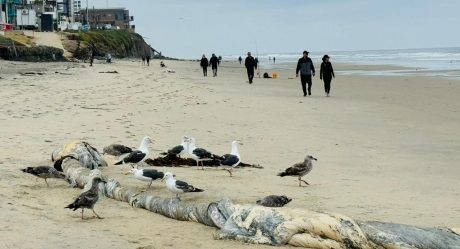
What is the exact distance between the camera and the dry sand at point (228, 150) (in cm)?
700

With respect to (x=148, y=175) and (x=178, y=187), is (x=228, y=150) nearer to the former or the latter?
(x=148, y=175)

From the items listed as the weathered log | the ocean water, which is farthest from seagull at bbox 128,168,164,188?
the ocean water

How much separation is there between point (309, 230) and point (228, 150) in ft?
22.1

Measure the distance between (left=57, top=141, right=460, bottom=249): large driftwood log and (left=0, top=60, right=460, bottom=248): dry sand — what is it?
0.63 ft

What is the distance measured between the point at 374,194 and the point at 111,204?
3.52 metres

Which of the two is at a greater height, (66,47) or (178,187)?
(66,47)

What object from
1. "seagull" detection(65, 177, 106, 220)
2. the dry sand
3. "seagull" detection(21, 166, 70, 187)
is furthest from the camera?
"seagull" detection(21, 166, 70, 187)

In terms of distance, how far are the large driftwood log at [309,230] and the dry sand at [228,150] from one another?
0.63 ft

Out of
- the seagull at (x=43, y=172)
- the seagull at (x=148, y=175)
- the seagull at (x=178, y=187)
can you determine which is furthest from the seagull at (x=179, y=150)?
the seagull at (x=178, y=187)

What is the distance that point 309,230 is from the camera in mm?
6234

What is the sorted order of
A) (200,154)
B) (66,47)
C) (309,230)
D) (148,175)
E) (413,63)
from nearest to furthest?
(309,230)
(148,175)
(200,154)
(66,47)
(413,63)

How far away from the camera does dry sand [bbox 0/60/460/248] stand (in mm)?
7000

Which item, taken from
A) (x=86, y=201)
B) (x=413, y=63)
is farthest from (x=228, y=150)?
(x=413, y=63)

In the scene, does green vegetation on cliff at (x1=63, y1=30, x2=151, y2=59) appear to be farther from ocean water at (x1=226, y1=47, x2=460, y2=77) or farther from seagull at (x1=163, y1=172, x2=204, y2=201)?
seagull at (x1=163, y1=172, x2=204, y2=201)
